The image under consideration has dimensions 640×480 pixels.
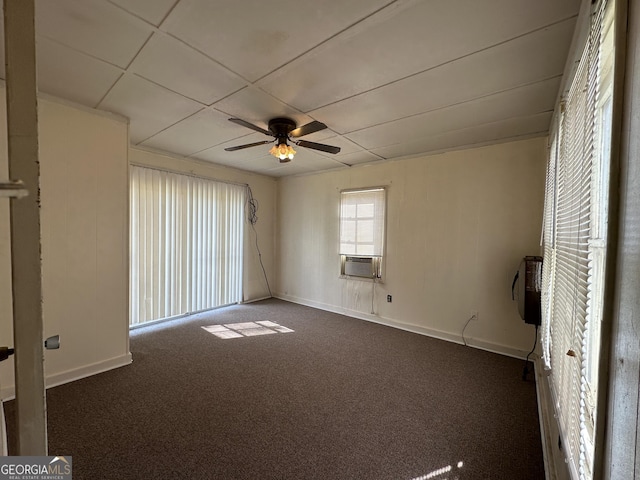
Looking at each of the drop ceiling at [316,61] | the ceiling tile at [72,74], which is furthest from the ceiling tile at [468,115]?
the ceiling tile at [72,74]

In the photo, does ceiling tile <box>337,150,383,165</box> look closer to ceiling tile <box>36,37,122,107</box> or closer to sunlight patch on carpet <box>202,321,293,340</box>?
sunlight patch on carpet <box>202,321,293,340</box>

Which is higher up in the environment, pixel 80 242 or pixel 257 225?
pixel 257 225

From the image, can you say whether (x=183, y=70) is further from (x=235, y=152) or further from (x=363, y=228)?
(x=363, y=228)

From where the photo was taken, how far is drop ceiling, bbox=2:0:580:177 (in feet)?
4.66

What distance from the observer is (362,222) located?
4422mm

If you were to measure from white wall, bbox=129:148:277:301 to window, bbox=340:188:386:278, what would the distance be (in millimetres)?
1630

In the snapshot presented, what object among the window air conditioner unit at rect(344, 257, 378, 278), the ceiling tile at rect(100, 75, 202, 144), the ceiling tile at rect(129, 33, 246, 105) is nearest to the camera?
the ceiling tile at rect(129, 33, 246, 105)

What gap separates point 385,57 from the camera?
69.1 inches

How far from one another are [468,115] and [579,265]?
194cm

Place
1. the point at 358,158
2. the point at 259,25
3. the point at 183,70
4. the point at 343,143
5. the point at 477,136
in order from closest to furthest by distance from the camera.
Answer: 1. the point at 259,25
2. the point at 183,70
3. the point at 477,136
4. the point at 343,143
5. the point at 358,158

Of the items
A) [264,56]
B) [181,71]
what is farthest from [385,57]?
[181,71]

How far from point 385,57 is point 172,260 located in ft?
12.4

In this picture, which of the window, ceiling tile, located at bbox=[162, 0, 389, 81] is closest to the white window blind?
the window

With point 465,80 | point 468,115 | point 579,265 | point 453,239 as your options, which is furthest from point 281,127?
point 453,239
